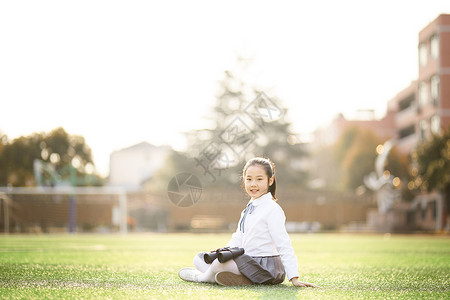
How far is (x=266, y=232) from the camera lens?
510 centimetres

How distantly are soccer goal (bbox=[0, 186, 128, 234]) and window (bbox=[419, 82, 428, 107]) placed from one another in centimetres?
1914

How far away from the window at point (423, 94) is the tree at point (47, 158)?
2242 cm

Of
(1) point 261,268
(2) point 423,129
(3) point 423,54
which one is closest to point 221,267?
(1) point 261,268

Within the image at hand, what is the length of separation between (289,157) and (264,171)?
34991 millimetres

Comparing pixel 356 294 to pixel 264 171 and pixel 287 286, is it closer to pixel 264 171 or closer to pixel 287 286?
pixel 287 286

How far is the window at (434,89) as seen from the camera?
124ft

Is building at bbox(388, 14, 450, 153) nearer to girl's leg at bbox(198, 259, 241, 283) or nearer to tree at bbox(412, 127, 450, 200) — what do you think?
tree at bbox(412, 127, 450, 200)

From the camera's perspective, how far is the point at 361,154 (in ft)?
167

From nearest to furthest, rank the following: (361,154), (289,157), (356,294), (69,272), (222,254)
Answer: (356,294) < (222,254) < (69,272) < (289,157) < (361,154)

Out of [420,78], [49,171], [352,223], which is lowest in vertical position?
[352,223]

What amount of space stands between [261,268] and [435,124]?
35.4 metres

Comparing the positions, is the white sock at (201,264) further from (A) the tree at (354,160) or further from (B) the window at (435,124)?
(A) the tree at (354,160)

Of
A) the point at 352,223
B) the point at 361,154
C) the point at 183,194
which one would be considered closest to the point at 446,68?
the point at 352,223

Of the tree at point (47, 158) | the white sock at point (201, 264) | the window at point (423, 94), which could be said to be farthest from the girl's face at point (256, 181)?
the tree at point (47, 158)
